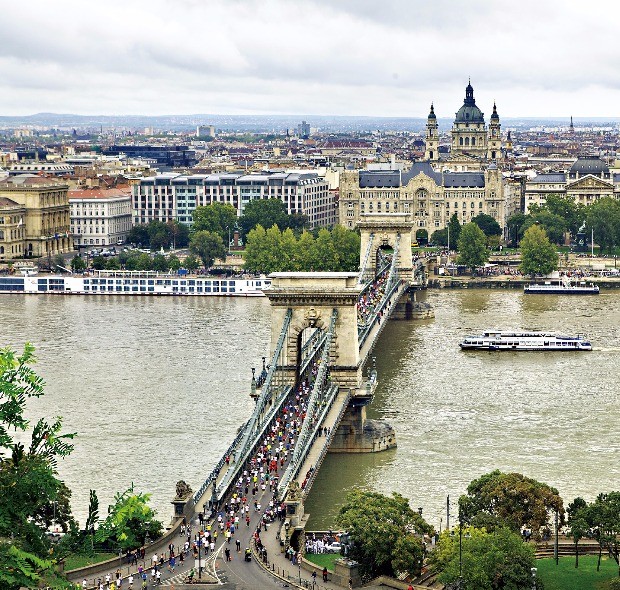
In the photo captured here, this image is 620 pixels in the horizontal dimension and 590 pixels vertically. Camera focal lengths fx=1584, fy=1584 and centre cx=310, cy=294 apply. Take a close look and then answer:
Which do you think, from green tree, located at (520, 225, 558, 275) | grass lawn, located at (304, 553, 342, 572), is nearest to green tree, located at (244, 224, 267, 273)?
green tree, located at (520, 225, 558, 275)

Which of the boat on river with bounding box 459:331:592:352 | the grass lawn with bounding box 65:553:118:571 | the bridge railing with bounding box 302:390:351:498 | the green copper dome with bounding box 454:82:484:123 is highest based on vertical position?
the green copper dome with bounding box 454:82:484:123

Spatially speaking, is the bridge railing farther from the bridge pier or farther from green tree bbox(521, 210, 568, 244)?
green tree bbox(521, 210, 568, 244)

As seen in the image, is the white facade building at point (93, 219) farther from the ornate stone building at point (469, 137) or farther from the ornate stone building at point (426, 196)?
the ornate stone building at point (469, 137)

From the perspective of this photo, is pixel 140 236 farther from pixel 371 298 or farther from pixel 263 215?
pixel 371 298

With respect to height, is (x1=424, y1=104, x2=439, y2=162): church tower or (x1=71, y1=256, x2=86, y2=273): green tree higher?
(x1=424, y1=104, x2=439, y2=162): church tower

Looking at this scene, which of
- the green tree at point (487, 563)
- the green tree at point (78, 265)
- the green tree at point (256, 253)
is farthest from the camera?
the green tree at point (78, 265)

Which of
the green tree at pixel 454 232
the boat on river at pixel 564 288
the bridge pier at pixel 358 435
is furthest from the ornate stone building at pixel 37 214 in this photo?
the bridge pier at pixel 358 435
